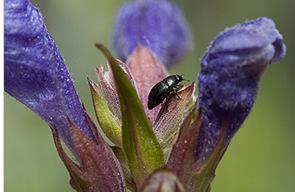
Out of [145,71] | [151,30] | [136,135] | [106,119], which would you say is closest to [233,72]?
[136,135]

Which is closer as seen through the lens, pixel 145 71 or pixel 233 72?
pixel 233 72

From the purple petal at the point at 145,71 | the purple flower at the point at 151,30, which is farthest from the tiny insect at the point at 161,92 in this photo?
the purple flower at the point at 151,30

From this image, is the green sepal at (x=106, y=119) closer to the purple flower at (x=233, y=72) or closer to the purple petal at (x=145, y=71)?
the purple petal at (x=145, y=71)

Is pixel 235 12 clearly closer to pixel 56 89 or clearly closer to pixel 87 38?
pixel 87 38

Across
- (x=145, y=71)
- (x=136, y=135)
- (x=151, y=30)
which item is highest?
(x=151, y=30)

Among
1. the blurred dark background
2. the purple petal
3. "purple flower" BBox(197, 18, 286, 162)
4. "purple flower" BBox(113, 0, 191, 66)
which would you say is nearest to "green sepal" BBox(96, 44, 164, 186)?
"purple flower" BBox(197, 18, 286, 162)

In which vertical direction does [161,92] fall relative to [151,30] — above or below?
below

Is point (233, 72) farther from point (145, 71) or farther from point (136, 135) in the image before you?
point (145, 71)
